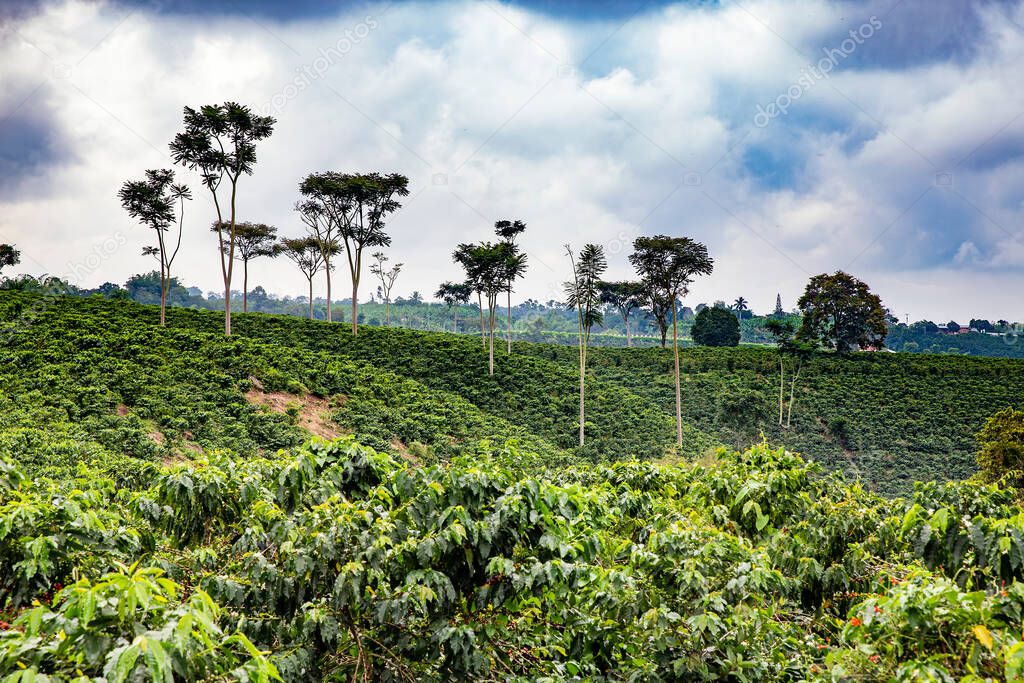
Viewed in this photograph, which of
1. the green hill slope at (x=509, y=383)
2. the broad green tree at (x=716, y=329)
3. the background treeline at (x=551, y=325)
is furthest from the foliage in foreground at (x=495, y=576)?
the background treeline at (x=551, y=325)

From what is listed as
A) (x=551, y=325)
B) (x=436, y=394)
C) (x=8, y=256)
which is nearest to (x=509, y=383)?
(x=436, y=394)

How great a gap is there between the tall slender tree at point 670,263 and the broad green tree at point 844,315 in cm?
1561

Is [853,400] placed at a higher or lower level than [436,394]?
lower

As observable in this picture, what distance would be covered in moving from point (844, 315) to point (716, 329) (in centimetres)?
1035

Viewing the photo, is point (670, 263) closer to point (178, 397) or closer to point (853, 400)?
point (853, 400)

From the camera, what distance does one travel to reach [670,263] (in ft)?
86.9

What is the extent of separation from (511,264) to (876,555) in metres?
25.2

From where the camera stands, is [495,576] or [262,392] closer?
[495,576]

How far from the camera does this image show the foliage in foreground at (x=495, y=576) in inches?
143

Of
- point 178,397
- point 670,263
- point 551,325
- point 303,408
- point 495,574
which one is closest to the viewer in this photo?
point 495,574

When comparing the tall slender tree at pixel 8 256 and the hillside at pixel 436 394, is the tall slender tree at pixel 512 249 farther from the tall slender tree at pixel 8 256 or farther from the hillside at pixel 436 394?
the tall slender tree at pixel 8 256

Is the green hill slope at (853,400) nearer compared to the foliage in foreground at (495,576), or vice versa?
the foliage in foreground at (495,576)

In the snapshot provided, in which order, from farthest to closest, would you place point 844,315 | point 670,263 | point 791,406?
point 844,315 → point 791,406 → point 670,263

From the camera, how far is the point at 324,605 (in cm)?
402
